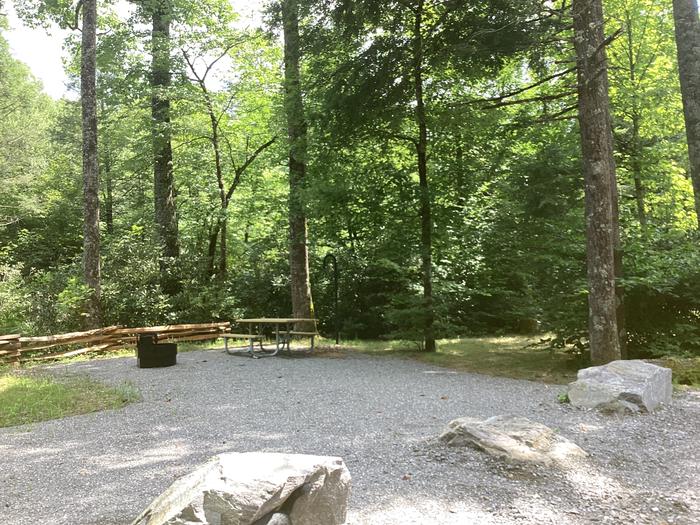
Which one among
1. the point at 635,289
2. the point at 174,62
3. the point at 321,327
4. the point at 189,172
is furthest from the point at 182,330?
the point at 635,289

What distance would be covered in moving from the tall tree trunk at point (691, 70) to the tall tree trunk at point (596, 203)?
285cm

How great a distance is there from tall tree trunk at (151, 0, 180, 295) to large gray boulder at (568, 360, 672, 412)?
12.2 m

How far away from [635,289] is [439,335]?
400cm

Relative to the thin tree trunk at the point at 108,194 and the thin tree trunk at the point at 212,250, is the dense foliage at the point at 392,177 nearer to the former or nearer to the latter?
the thin tree trunk at the point at 212,250

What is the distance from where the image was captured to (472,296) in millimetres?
15992

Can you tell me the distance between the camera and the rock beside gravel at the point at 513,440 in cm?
417

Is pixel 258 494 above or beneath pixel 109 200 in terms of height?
beneath

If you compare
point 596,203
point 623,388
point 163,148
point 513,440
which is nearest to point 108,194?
point 163,148

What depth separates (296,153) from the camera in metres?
12.0

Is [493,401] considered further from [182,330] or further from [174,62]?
[174,62]

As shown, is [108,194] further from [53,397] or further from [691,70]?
[691,70]

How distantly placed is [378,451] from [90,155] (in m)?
11.5

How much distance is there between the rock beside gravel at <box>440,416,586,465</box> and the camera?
417 cm

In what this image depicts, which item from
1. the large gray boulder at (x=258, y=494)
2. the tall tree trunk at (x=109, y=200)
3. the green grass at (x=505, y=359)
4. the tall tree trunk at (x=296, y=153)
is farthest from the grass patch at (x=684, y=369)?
the tall tree trunk at (x=109, y=200)
